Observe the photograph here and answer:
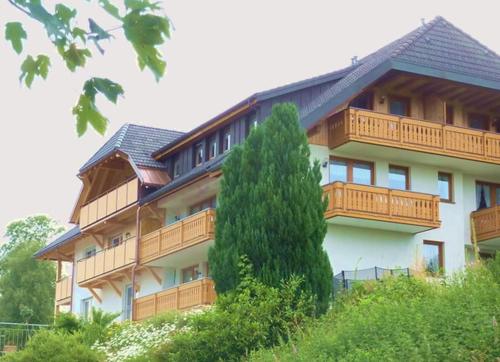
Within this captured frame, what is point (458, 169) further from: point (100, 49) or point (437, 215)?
point (100, 49)

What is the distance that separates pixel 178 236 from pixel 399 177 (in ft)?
23.4

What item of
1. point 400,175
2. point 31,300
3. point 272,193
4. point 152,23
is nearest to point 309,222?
point 272,193

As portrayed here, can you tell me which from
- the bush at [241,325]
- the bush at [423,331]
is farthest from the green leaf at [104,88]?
the bush at [241,325]

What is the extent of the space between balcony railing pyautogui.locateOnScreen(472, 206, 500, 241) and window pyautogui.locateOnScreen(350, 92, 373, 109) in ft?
15.4

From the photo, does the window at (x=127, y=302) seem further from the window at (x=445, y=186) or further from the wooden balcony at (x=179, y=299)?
the window at (x=445, y=186)

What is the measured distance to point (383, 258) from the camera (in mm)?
31828

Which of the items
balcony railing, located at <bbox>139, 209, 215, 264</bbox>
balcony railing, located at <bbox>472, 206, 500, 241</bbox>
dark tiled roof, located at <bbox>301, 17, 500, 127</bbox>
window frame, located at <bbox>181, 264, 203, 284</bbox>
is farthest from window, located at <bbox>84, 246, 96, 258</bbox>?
balcony railing, located at <bbox>472, 206, 500, 241</bbox>

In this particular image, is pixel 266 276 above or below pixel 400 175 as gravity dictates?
below

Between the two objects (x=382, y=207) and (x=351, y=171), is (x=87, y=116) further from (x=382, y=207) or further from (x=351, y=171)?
(x=351, y=171)

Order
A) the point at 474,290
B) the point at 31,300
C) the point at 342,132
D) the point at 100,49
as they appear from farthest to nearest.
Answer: the point at 31,300 → the point at 342,132 → the point at 474,290 → the point at 100,49

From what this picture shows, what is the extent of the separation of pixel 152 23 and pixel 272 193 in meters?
19.5

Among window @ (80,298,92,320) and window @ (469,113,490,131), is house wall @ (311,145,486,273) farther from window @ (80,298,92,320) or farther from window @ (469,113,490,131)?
window @ (80,298,92,320)

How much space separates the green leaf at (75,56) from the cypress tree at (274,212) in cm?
1723

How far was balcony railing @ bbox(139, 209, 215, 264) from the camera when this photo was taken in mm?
32719
